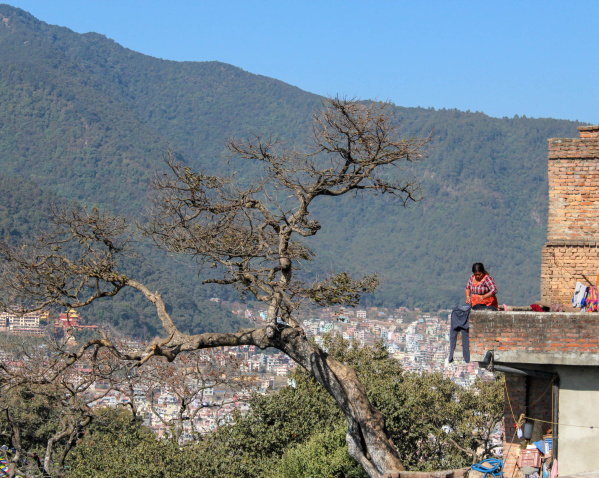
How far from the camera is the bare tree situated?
544 inches

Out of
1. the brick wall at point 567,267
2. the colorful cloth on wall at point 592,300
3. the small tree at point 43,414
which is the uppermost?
the brick wall at point 567,267

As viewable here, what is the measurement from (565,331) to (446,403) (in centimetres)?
2066

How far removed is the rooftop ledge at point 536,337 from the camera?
429 inches

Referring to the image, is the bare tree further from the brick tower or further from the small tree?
the small tree

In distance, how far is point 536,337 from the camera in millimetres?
11047

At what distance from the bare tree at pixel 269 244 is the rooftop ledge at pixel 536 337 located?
3.16 metres

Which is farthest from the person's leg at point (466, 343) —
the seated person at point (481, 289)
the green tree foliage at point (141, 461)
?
the green tree foliage at point (141, 461)

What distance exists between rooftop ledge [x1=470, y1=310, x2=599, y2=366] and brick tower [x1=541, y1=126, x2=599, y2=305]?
9.36ft

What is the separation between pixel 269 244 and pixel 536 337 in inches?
217

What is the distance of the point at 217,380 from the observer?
87.0ft

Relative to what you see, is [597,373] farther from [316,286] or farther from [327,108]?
[327,108]

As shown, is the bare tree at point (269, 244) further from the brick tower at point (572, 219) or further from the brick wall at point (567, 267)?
the brick wall at point (567, 267)

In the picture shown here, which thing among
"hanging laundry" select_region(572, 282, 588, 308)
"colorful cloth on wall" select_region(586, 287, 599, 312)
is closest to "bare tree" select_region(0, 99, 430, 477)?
"hanging laundry" select_region(572, 282, 588, 308)

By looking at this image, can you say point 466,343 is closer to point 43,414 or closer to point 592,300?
point 592,300
